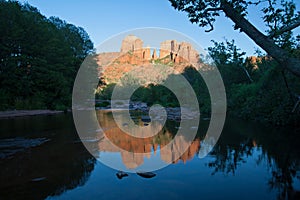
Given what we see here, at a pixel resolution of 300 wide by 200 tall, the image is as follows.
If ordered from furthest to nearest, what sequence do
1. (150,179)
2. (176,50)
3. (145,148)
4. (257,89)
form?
1. (176,50)
2. (257,89)
3. (145,148)
4. (150,179)

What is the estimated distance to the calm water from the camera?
12.6ft

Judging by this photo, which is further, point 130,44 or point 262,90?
point 130,44

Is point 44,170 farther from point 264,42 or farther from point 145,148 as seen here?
point 264,42

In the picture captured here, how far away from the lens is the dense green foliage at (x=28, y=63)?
20594 millimetres

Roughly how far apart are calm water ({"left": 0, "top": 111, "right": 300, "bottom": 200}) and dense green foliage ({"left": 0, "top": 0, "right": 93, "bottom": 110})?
613 inches

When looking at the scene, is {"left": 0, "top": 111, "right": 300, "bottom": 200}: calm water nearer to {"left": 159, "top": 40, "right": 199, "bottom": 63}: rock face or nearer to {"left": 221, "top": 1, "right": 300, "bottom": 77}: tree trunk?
{"left": 221, "top": 1, "right": 300, "bottom": 77}: tree trunk

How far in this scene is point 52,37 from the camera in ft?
89.0

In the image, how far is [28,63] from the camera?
903 inches

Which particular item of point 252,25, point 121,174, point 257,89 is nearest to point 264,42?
point 252,25

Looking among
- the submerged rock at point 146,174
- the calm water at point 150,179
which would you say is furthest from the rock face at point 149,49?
the submerged rock at point 146,174

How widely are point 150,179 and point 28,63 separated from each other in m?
23.2

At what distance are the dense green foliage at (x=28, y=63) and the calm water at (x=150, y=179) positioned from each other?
51.1ft

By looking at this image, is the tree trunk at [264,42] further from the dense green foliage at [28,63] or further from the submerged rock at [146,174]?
the dense green foliage at [28,63]

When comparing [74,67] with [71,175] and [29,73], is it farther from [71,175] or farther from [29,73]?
[71,175]
